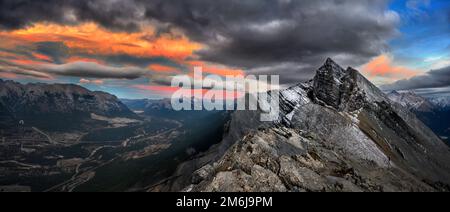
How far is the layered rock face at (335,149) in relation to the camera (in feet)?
173

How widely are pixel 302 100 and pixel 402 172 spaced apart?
5687 cm

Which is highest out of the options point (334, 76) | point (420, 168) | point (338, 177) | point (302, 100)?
point (334, 76)

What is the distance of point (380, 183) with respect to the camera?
59.0m

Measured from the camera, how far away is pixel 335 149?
74.0 metres

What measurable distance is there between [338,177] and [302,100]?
7499 centimetres

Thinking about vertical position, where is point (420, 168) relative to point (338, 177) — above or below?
below

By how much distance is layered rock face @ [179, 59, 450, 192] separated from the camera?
2073 inches

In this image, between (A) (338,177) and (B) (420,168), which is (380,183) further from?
(B) (420,168)

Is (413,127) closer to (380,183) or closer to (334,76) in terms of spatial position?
(334,76)

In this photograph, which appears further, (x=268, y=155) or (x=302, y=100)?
(x=302, y=100)
